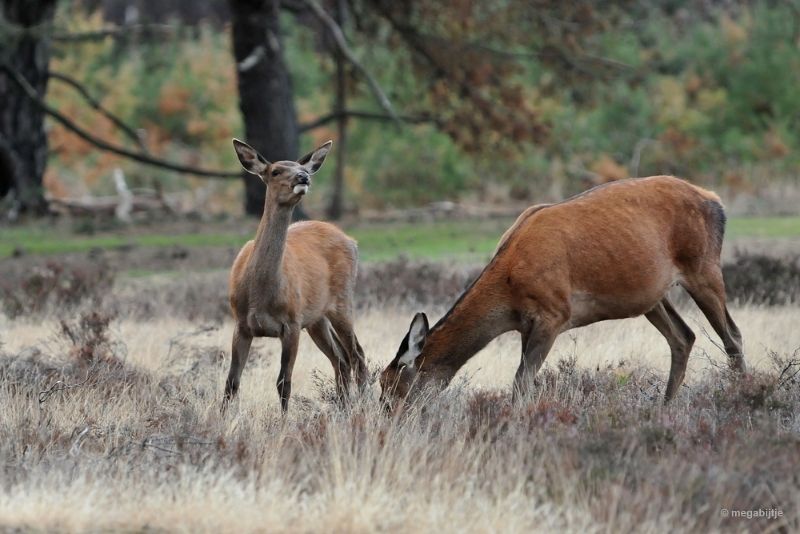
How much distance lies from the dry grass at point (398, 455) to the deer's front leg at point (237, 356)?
0.17 m

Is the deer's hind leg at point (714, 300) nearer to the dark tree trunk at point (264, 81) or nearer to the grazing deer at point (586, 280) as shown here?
the grazing deer at point (586, 280)

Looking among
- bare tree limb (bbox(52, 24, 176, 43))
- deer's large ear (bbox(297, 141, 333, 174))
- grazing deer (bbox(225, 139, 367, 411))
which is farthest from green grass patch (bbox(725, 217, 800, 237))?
deer's large ear (bbox(297, 141, 333, 174))

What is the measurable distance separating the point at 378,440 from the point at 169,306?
25.7 feet

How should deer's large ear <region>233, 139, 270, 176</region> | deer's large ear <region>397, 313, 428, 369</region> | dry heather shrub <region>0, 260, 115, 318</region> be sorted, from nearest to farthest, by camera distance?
deer's large ear <region>397, 313, 428, 369</region> → deer's large ear <region>233, 139, 270, 176</region> → dry heather shrub <region>0, 260, 115, 318</region>

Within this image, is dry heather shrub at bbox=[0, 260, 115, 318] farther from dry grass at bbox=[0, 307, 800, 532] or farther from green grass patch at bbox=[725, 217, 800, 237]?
green grass patch at bbox=[725, 217, 800, 237]

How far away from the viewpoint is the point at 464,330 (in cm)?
857

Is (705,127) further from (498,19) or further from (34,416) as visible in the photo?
(34,416)

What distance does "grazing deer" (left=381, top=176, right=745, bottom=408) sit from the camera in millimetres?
8539

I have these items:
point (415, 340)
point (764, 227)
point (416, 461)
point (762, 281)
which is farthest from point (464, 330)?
point (764, 227)

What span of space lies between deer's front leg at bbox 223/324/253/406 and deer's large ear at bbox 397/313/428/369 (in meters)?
1.31

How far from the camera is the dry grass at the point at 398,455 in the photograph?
590 cm

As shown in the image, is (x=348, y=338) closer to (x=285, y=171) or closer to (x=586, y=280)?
(x=285, y=171)

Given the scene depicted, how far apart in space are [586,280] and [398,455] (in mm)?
2747

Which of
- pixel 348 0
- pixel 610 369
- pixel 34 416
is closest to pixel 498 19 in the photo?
pixel 348 0
